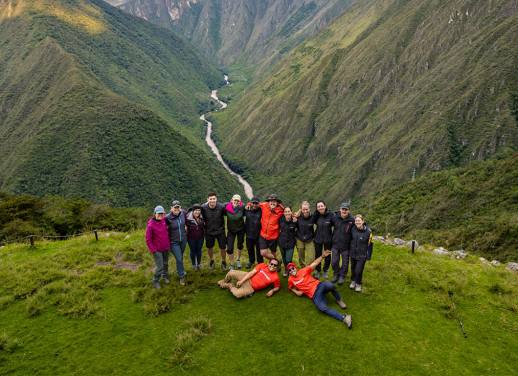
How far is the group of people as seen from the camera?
1416 cm

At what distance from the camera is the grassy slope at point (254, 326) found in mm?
11102

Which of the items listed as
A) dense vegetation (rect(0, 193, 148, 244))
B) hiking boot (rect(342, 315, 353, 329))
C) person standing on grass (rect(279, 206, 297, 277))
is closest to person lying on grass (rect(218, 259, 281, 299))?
person standing on grass (rect(279, 206, 297, 277))

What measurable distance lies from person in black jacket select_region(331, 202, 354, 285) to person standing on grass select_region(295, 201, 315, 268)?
1.00 meters

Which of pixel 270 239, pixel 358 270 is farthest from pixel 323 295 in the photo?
pixel 270 239

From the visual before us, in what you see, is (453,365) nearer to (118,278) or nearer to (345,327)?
(345,327)

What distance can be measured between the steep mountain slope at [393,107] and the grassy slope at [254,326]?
91.4 m

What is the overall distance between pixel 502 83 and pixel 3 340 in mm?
114611

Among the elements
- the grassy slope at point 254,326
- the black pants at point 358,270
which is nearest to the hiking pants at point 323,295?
the grassy slope at point 254,326

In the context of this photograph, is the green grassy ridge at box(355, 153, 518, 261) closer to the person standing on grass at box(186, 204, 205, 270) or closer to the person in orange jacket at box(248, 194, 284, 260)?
the person in orange jacket at box(248, 194, 284, 260)

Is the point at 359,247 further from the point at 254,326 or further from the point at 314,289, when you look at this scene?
the point at 254,326

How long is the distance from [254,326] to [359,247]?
16.2ft

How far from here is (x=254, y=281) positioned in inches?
562

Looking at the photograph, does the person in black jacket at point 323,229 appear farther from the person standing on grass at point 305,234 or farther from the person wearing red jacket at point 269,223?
the person wearing red jacket at point 269,223

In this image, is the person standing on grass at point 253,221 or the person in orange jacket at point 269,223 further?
the person standing on grass at point 253,221
